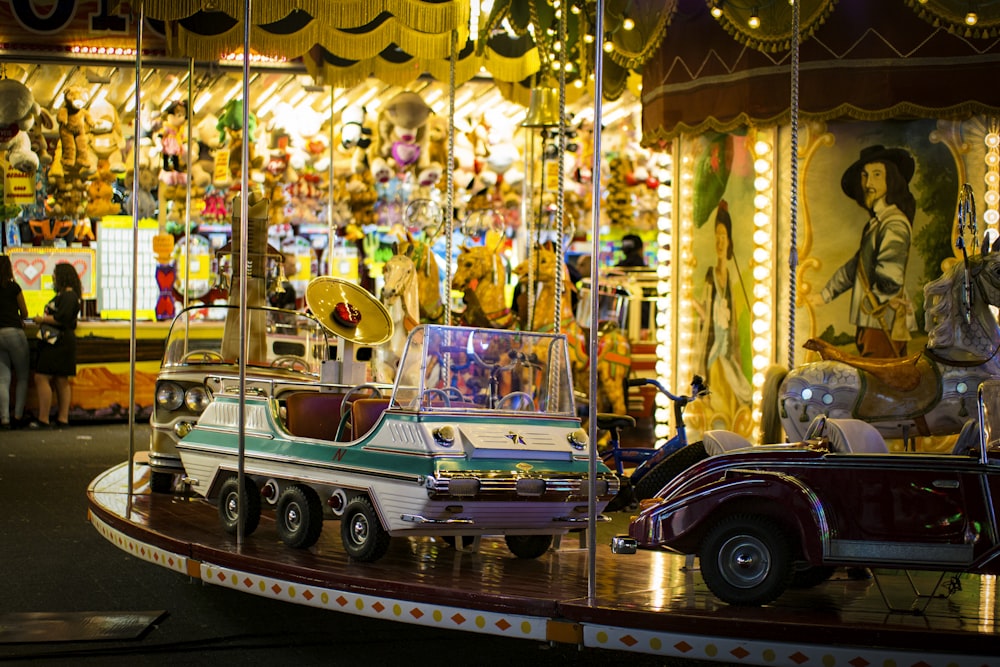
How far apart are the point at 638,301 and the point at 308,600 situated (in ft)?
39.4

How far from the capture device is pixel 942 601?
5980 mm

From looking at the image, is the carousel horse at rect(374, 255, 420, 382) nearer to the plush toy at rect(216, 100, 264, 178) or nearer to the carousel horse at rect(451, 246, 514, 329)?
the carousel horse at rect(451, 246, 514, 329)

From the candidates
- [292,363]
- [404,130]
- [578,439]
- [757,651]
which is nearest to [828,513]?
[757,651]

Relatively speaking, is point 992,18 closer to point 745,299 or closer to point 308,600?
point 745,299

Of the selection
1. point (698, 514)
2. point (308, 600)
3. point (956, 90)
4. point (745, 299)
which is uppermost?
point (956, 90)

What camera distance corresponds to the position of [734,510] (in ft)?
18.9

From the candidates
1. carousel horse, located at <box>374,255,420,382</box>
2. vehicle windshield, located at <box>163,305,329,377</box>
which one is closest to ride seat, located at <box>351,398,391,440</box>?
vehicle windshield, located at <box>163,305,329,377</box>

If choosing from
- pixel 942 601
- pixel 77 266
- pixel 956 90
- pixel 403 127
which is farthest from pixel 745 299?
pixel 77 266

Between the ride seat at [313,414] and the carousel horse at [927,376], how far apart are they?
3.17m

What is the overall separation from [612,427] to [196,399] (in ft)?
9.78

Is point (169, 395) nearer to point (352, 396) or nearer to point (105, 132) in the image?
point (352, 396)

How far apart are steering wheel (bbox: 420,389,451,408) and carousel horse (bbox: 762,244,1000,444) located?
10.4 ft

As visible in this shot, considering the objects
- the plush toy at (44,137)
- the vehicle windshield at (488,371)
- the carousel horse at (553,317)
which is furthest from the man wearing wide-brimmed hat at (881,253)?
the plush toy at (44,137)

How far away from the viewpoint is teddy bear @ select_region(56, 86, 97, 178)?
18.6 m
